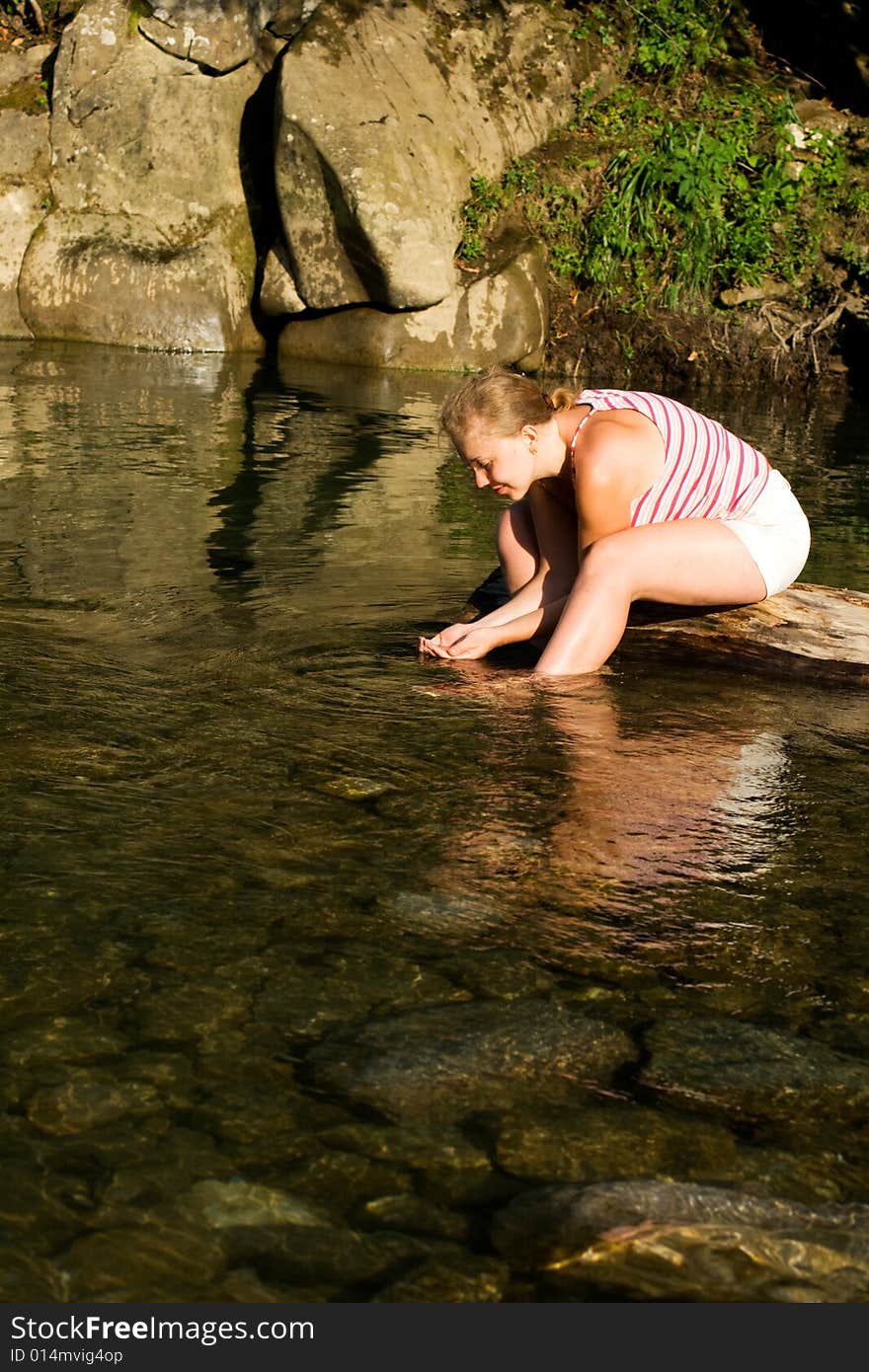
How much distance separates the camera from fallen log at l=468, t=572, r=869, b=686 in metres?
5.07

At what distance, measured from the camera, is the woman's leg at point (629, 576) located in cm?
466

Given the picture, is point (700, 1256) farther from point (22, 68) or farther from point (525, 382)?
Answer: point (22, 68)

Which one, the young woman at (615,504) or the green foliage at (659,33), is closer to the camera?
the young woman at (615,504)

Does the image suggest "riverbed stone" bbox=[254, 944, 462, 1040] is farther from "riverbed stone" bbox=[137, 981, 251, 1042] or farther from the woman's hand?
the woman's hand

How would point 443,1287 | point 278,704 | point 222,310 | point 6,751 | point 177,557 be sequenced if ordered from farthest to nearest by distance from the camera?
point 222,310 → point 177,557 → point 278,704 → point 6,751 → point 443,1287

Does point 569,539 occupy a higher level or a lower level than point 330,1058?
higher

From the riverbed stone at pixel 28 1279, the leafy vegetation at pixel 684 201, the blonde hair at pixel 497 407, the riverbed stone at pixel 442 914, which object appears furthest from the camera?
the leafy vegetation at pixel 684 201

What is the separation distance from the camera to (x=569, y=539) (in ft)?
16.9

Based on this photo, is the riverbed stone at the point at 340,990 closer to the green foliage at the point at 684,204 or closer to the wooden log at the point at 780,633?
the wooden log at the point at 780,633

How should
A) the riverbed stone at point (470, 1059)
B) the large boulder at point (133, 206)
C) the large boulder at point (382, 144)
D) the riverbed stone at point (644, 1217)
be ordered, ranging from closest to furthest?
the riverbed stone at point (644, 1217) → the riverbed stone at point (470, 1059) → the large boulder at point (382, 144) → the large boulder at point (133, 206)

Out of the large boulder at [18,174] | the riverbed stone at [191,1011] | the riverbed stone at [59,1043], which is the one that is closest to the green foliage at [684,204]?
the large boulder at [18,174]

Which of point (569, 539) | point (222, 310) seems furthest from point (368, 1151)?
point (222, 310)

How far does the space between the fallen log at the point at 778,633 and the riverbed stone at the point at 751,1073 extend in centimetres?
269

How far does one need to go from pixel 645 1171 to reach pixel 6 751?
2.23 m
